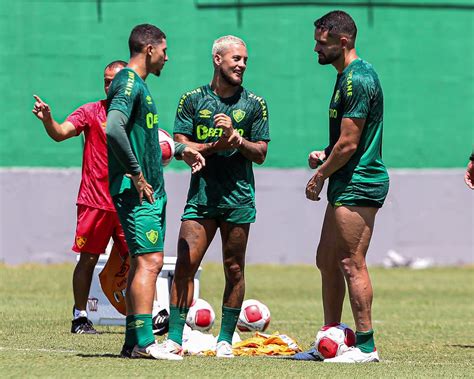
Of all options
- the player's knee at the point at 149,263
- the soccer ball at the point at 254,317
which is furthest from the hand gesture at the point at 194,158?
the soccer ball at the point at 254,317

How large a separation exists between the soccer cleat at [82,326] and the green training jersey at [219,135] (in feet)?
6.72

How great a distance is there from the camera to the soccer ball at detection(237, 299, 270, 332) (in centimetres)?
1109

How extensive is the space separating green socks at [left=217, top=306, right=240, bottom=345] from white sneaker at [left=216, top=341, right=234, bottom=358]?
1.6 inches

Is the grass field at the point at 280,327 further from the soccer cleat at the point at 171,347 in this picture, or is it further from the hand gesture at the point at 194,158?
the hand gesture at the point at 194,158

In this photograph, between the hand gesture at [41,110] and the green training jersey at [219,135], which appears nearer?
the green training jersey at [219,135]

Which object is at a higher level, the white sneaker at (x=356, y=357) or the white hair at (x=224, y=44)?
the white hair at (x=224, y=44)

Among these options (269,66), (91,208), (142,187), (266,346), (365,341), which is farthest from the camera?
(269,66)

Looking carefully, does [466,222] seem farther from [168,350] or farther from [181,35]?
[168,350]

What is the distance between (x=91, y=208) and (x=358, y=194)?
327cm

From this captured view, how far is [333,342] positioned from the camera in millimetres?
9086

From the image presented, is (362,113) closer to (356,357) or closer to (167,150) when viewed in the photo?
(167,150)

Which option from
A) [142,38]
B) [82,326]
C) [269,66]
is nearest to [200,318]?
[82,326]

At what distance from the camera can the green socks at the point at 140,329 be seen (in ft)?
27.9

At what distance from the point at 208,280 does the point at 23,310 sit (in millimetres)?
5667
